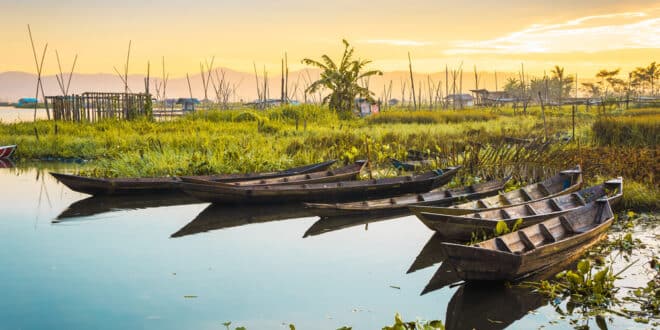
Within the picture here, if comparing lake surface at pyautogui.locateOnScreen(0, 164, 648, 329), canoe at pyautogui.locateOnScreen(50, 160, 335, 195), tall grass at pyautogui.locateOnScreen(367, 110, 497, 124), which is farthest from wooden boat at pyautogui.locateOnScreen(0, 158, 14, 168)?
tall grass at pyautogui.locateOnScreen(367, 110, 497, 124)

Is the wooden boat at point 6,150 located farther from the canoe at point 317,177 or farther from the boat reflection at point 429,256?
the boat reflection at point 429,256

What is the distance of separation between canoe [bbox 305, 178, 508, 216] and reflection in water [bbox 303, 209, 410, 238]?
0.35 ft

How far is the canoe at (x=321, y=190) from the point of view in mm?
10305

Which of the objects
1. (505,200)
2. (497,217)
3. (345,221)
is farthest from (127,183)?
(497,217)

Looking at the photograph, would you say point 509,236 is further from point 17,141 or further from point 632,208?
point 17,141

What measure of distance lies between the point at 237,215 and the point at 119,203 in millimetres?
2577

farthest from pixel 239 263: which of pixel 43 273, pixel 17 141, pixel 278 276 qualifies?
pixel 17 141

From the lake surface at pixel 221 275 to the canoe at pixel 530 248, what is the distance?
0.35 metres

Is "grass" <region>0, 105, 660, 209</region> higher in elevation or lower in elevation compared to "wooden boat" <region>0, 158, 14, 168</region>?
higher

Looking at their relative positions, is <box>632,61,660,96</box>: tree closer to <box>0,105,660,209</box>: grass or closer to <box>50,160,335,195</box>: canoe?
<box>0,105,660,209</box>: grass

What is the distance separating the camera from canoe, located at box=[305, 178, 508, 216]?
30.0 feet

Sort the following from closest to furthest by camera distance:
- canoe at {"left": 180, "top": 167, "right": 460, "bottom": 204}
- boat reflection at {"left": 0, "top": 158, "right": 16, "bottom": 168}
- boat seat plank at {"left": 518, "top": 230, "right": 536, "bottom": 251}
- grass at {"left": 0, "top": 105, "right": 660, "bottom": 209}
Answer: boat seat plank at {"left": 518, "top": 230, "right": 536, "bottom": 251} → canoe at {"left": 180, "top": 167, "right": 460, "bottom": 204} → grass at {"left": 0, "top": 105, "right": 660, "bottom": 209} → boat reflection at {"left": 0, "top": 158, "right": 16, "bottom": 168}

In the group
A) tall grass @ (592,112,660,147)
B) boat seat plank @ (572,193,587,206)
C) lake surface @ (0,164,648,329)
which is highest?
tall grass @ (592,112,660,147)

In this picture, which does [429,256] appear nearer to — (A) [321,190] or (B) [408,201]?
(B) [408,201]
